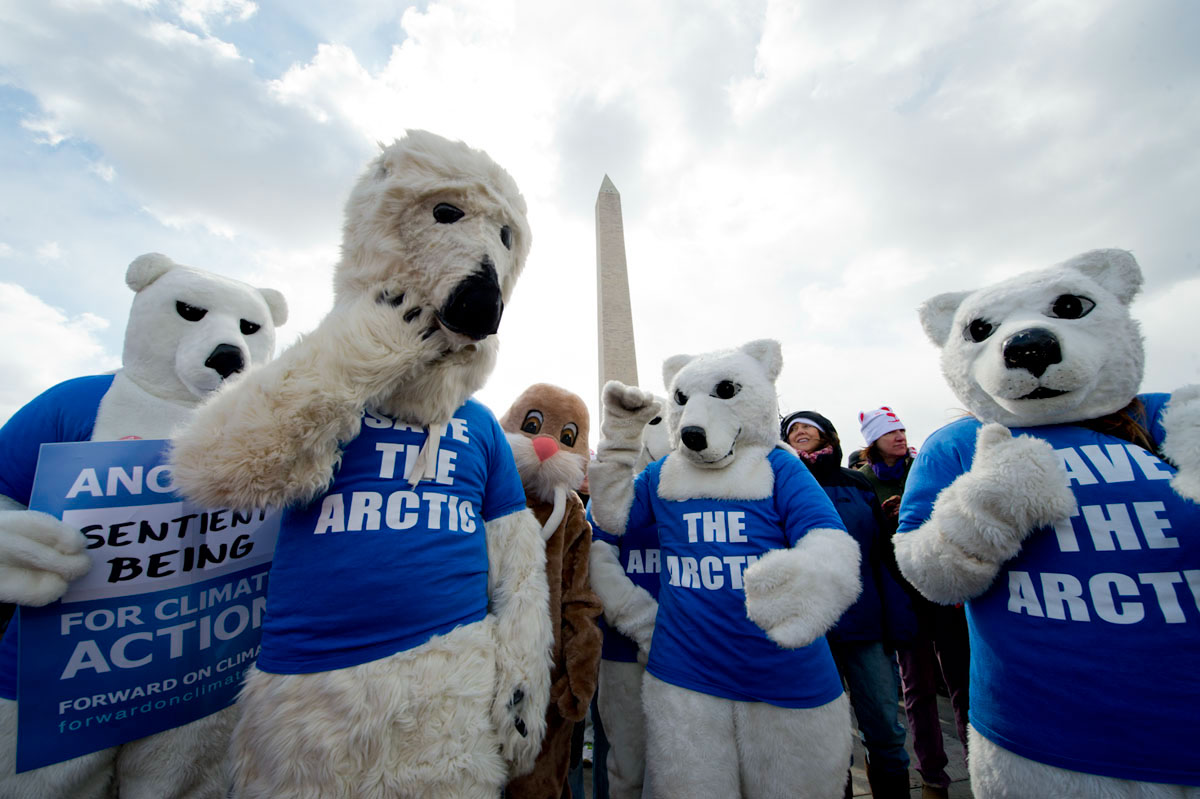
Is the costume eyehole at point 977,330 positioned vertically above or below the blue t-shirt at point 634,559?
above

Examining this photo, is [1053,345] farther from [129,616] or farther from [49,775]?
[49,775]

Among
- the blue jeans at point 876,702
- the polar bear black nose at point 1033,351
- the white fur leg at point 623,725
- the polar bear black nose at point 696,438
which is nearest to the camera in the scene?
the polar bear black nose at point 1033,351

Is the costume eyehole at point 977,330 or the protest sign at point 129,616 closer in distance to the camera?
the protest sign at point 129,616

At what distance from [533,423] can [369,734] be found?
1.44 meters

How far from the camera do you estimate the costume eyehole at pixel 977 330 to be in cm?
163

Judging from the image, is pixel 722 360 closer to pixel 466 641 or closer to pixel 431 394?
pixel 431 394

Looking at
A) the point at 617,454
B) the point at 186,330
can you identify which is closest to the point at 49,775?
the point at 186,330

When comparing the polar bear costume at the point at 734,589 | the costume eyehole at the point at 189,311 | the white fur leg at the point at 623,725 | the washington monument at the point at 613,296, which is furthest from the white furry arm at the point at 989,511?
the washington monument at the point at 613,296

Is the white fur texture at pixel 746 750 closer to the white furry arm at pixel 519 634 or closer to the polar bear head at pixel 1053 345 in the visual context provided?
the white furry arm at pixel 519 634

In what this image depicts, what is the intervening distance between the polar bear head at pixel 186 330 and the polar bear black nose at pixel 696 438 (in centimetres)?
158

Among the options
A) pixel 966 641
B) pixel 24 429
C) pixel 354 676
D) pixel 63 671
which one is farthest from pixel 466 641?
pixel 966 641

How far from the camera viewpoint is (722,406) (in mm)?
2137

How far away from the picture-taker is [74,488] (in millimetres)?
1446

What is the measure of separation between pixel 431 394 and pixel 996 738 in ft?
5.72
